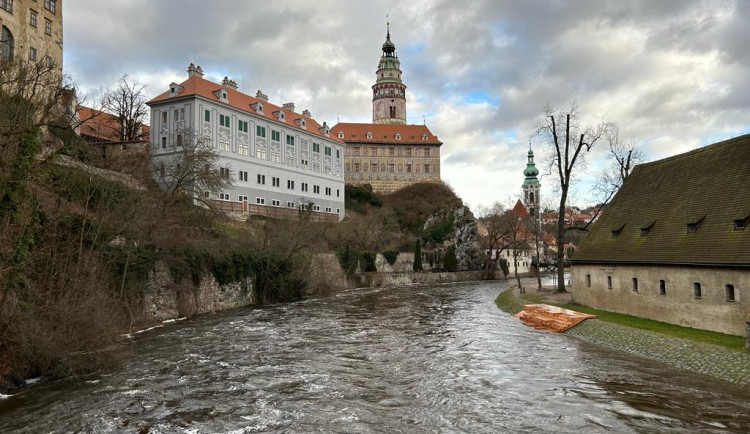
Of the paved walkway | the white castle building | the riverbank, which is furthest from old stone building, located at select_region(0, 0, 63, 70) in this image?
the paved walkway

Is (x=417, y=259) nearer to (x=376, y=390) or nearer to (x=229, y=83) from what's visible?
(x=229, y=83)

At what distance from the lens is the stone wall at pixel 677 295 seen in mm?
16672

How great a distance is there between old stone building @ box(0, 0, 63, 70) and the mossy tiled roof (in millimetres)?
42146

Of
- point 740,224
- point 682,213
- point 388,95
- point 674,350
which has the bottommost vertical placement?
point 674,350

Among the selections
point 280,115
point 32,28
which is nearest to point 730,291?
point 280,115

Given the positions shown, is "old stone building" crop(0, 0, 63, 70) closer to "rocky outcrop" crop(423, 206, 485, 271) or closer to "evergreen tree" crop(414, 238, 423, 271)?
"evergreen tree" crop(414, 238, 423, 271)

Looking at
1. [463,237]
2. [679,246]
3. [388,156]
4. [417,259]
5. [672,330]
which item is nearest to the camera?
[672,330]

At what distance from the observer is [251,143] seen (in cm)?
5662

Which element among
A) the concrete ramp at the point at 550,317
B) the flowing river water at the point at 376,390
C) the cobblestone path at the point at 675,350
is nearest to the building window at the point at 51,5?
the flowing river water at the point at 376,390

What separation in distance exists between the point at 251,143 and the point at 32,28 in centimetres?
2166

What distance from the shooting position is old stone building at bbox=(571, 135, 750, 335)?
1733cm

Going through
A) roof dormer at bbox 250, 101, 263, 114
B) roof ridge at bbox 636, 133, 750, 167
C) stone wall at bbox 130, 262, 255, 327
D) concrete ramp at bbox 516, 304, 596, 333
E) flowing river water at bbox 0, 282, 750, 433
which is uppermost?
roof dormer at bbox 250, 101, 263, 114

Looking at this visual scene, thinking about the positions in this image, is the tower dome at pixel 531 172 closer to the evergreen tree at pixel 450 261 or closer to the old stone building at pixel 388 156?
the old stone building at pixel 388 156

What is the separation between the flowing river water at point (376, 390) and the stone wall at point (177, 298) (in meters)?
3.22
